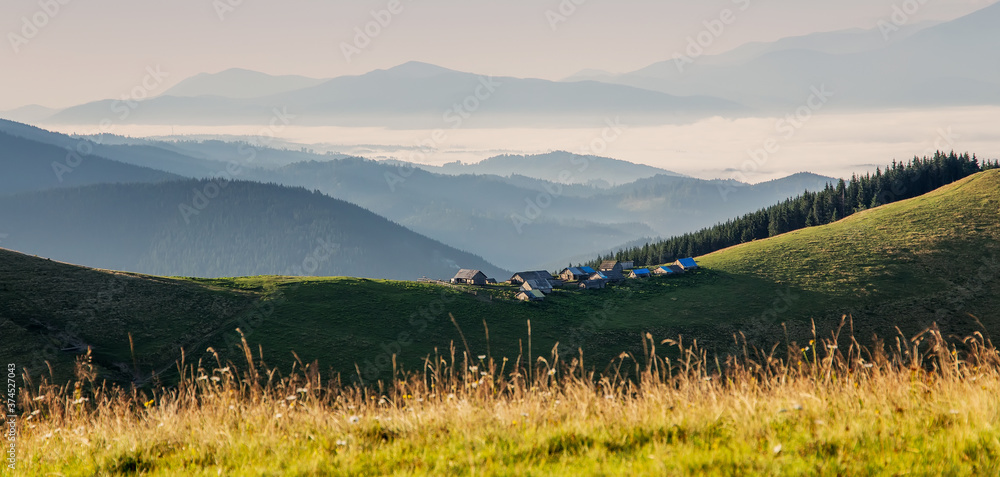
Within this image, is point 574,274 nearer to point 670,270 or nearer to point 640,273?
point 640,273

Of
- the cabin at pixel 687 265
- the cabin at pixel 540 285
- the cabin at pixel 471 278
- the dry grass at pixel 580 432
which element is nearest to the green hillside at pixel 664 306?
the cabin at pixel 540 285

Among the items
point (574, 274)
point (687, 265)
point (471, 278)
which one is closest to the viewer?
point (471, 278)

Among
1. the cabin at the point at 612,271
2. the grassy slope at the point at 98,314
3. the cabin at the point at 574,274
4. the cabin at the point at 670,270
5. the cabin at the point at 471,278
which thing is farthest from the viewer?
the cabin at the point at 574,274

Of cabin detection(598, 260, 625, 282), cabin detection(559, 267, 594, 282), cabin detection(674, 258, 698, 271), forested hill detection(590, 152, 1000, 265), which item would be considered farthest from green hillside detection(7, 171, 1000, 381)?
forested hill detection(590, 152, 1000, 265)

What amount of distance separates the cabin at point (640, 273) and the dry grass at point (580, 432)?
103 m

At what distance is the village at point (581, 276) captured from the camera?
102 metres

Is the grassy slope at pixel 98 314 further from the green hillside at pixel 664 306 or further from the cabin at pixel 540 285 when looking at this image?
the cabin at pixel 540 285

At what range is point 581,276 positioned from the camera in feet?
364

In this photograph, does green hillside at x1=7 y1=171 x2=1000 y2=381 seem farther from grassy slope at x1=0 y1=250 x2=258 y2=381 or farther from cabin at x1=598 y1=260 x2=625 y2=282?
cabin at x1=598 y1=260 x2=625 y2=282

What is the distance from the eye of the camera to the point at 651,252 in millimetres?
153625

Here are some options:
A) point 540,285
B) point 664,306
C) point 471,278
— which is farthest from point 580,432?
point 471,278

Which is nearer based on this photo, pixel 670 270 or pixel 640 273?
pixel 670 270

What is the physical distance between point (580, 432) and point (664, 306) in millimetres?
85209

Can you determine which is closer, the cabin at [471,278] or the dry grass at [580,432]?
the dry grass at [580,432]
